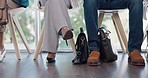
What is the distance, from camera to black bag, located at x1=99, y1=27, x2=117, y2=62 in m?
1.93

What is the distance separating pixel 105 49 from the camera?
1924 millimetres

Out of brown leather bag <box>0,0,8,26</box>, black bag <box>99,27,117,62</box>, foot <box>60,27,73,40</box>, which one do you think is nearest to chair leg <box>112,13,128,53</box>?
black bag <box>99,27,117,62</box>

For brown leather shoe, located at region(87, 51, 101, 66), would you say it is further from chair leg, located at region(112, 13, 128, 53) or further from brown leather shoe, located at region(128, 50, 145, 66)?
chair leg, located at region(112, 13, 128, 53)

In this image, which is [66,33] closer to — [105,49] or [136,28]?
[105,49]

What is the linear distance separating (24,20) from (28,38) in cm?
20

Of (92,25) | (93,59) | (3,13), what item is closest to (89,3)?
(92,25)

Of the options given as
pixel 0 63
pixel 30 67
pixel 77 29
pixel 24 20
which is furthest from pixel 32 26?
pixel 30 67

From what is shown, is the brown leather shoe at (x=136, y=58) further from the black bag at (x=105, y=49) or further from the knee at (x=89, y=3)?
the knee at (x=89, y=3)

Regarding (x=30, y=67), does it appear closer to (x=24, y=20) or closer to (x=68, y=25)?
(x=68, y=25)

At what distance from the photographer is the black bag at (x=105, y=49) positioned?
1926 millimetres

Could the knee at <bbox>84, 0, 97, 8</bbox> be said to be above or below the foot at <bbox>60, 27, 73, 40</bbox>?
above

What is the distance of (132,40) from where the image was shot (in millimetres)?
1859

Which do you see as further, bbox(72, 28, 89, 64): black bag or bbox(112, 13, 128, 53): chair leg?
bbox(112, 13, 128, 53): chair leg

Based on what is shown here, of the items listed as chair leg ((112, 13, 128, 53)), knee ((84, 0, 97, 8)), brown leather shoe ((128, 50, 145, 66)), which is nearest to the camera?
brown leather shoe ((128, 50, 145, 66))
